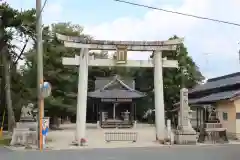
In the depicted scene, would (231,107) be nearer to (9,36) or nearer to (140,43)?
(140,43)

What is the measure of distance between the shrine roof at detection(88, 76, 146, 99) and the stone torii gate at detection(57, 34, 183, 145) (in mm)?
20667

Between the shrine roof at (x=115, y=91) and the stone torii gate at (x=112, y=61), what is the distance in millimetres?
20667

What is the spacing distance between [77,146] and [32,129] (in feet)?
10.1

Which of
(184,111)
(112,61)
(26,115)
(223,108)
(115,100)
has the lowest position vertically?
(26,115)

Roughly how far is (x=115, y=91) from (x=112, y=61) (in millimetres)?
22644

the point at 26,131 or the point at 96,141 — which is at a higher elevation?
the point at 26,131

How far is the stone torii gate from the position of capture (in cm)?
2114

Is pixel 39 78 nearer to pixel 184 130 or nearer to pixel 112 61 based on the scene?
pixel 112 61

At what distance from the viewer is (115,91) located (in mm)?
44844

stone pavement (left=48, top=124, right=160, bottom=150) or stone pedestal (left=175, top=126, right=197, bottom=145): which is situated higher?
stone pedestal (left=175, top=126, right=197, bottom=145)

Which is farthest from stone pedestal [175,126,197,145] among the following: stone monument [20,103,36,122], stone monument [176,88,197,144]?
stone monument [20,103,36,122]

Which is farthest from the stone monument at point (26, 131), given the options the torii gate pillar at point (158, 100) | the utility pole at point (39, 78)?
the torii gate pillar at point (158, 100)

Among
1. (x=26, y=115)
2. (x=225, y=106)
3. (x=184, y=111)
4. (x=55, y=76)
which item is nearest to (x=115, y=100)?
(x=55, y=76)

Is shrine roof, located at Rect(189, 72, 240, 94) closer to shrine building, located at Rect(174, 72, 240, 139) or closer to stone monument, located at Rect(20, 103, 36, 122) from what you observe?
shrine building, located at Rect(174, 72, 240, 139)
